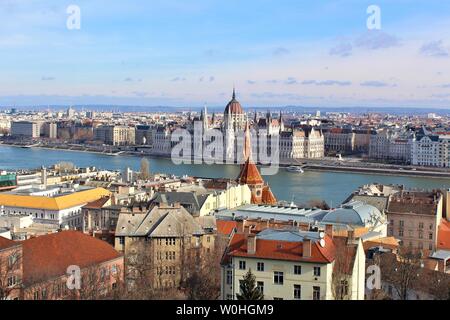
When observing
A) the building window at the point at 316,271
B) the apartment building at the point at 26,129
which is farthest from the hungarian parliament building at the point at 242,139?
the building window at the point at 316,271

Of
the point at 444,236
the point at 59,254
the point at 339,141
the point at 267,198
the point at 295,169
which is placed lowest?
the point at 295,169

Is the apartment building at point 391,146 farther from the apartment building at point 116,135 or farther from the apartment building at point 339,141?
the apartment building at point 116,135

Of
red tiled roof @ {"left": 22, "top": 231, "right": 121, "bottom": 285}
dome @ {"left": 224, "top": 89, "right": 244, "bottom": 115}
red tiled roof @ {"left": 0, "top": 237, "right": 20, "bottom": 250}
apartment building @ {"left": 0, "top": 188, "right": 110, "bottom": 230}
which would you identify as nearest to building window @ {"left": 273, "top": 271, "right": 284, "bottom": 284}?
red tiled roof @ {"left": 22, "top": 231, "right": 121, "bottom": 285}

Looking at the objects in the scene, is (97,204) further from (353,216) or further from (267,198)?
(353,216)

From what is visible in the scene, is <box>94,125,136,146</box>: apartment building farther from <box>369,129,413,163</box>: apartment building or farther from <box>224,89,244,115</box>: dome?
<box>369,129,413,163</box>: apartment building

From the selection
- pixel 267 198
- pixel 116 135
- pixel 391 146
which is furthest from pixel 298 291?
pixel 116 135

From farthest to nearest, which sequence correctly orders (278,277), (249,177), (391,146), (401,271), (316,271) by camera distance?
(391,146), (249,177), (401,271), (278,277), (316,271)
